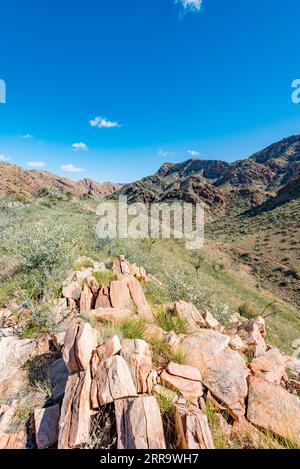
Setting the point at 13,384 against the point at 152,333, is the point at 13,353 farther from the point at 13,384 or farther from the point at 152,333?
the point at 152,333

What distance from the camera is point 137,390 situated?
2.88 meters

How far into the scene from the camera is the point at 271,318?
18.1 meters

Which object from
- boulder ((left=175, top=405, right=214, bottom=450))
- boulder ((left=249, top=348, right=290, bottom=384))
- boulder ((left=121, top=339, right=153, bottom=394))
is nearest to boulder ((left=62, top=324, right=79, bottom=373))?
boulder ((left=121, top=339, right=153, bottom=394))

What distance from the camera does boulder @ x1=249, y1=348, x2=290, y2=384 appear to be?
3830mm

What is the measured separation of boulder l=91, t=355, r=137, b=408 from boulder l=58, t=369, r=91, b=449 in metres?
0.09

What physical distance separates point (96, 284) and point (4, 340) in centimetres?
220

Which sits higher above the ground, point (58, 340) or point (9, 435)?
point (58, 340)

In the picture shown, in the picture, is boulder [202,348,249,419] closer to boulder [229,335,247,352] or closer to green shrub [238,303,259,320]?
boulder [229,335,247,352]

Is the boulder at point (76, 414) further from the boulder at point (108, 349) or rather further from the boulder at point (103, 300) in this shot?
the boulder at point (103, 300)

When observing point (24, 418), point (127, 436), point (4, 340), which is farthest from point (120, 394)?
point (4, 340)

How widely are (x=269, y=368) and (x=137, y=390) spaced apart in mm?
2402

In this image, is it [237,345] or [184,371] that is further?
[237,345]

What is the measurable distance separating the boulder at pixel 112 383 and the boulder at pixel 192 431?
1.82 ft

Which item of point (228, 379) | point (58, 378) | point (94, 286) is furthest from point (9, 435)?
point (94, 286)
